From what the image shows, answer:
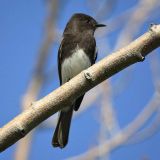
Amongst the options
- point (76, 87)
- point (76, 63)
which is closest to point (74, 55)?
point (76, 63)

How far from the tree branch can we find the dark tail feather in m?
0.97

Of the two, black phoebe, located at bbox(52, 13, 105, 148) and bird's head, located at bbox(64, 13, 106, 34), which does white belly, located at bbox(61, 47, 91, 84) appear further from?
bird's head, located at bbox(64, 13, 106, 34)

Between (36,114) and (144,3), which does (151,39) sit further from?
(144,3)

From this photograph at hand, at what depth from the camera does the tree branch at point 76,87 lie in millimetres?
1639

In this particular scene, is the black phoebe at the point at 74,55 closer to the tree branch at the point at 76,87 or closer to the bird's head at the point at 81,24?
the bird's head at the point at 81,24

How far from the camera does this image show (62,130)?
9.75 ft

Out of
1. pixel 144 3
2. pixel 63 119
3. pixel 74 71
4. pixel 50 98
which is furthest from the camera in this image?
pixel 144 3

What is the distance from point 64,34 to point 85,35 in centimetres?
22

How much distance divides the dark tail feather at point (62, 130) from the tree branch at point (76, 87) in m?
0.97

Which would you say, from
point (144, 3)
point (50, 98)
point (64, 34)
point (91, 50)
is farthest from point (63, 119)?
point (144, 3)

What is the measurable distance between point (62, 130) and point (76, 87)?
126 centimetres

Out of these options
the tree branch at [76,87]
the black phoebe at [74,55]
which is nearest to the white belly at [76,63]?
the black phoebe at [74,55]

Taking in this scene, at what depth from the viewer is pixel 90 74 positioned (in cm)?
174

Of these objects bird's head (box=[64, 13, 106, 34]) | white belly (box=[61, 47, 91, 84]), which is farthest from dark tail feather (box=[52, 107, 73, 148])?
bird's head (box=[64, 13, 106, 34])
